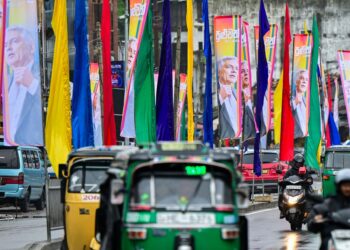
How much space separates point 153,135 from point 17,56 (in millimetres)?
7651

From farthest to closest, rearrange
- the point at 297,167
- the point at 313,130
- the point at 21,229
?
the point at 313,130
the point at 21,229
the point at 297,167

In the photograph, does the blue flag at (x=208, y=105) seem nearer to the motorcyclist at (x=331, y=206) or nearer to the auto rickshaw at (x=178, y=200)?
the auto rickshaw at (x=178, y=200)

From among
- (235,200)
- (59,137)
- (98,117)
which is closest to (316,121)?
(98,117)

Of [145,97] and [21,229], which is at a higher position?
[145,97]

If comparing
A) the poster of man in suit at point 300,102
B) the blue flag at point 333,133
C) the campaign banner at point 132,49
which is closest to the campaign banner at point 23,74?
the campaign banner at point 132,49

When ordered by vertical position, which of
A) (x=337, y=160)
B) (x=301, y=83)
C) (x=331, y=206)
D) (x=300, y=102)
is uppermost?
(x=301, y=83)

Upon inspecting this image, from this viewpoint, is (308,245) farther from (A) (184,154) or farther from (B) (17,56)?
(A) (184,154)

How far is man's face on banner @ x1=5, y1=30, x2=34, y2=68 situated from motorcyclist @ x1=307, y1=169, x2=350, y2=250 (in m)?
11.8

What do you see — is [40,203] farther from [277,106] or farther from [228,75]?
[277,106]

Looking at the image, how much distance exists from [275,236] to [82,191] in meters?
7.52

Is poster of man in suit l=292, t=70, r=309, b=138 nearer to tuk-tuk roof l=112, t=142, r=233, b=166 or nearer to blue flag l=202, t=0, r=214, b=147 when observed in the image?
blue flag l=202, t=0, r=214, b=147

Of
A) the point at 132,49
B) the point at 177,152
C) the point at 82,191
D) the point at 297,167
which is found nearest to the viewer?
the point at 177,152

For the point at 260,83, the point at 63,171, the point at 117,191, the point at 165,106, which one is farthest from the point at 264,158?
the point at 117,191

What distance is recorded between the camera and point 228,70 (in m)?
38.5
